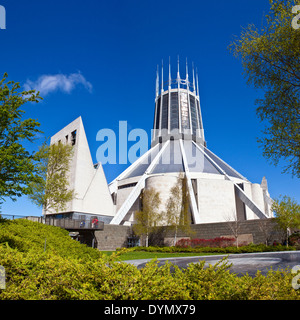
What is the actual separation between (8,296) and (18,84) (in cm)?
819

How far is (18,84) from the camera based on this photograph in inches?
401

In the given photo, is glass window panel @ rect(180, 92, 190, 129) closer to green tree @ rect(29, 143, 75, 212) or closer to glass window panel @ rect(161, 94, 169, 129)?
glass window panel @ rect(161, 94, 169, 129)

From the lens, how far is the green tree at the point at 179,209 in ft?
82.0

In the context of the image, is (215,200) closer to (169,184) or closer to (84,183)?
(169,184)

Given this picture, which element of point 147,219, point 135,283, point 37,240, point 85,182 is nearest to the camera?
point 135,283

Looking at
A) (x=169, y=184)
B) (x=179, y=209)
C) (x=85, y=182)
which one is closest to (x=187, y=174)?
(x=169, y=184)

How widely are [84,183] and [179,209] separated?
11173 mm

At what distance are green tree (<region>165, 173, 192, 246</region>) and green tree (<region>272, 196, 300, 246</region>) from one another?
7984 millimetres

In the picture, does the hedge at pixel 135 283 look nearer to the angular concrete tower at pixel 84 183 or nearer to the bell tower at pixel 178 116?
the angular concrete tower at pixel 84 183

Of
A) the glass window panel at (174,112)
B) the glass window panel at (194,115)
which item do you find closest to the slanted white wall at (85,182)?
the glass window panel at (174,112)

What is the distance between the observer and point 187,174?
3331 cm

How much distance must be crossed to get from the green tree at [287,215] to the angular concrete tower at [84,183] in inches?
740
